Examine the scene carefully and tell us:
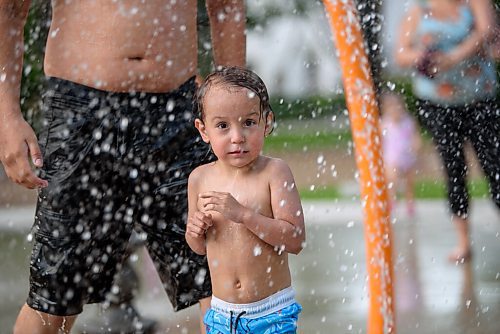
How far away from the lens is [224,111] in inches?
101

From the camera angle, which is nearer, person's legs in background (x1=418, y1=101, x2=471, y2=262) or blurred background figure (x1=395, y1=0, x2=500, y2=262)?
blurred background figure (x1=395, y1=0, x2=500, y2=262)

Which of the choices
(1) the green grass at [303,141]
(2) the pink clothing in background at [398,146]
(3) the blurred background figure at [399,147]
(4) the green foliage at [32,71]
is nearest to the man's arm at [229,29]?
(4) the green foliage at [32,71]

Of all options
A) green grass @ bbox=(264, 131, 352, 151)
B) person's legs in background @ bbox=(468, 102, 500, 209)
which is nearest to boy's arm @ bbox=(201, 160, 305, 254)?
person's legs in background @ bbox=(468, 102, 500, 209)

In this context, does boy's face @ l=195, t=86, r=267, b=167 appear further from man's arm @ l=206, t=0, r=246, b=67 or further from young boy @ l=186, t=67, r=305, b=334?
man's arm @ l=206, t=0, r=246, b=67

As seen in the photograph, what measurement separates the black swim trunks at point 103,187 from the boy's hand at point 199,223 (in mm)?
349

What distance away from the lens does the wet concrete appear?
4270 mm

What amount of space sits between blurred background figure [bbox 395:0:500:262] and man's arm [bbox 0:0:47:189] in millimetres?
2613

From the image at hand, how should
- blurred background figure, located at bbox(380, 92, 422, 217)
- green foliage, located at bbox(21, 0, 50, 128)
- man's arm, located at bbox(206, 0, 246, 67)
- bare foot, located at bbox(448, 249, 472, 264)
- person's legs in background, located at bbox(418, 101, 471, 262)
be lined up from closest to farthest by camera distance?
man's arm, located at bbox(206, 0, 246, 67) → person's legs in background, located at bbox(418, 101, 471, 262) → bare foot, located at bbox(448, 249, 472, 264) → green foliage, located at bbox(21, 0, 50, 128) → blurred background figure, located at bbox(380, 92, 422, 217)

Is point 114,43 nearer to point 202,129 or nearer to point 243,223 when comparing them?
point 202,129

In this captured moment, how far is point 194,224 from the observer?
2.58m

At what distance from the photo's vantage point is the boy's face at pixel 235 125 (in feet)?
8.36

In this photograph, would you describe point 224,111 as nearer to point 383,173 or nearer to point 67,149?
point 67,149

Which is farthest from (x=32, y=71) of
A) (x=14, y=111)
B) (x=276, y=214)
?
(x=276, y=214)

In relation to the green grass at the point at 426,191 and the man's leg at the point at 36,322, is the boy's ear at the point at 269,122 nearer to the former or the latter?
the man's leg at the point at 36,322
